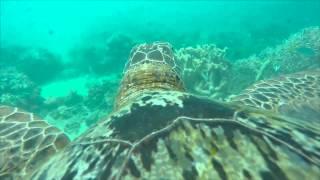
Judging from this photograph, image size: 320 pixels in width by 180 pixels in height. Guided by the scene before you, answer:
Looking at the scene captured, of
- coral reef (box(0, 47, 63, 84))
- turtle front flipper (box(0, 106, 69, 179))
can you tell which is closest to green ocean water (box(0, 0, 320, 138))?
coral reef (box(0, 47, 63, 84))

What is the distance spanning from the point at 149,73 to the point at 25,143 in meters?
1.41

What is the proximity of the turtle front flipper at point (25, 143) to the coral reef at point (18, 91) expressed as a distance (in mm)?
6943

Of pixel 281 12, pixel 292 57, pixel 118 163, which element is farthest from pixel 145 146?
pixel 281 12

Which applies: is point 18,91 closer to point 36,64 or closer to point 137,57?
A: point 36,64

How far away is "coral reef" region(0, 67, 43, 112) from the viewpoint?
32.9 feet

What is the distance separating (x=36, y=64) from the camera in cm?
1516

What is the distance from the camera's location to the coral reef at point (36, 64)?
14.8 meters

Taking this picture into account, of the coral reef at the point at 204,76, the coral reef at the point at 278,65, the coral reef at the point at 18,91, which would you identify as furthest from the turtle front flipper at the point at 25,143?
the coral reef at the point at 18,91

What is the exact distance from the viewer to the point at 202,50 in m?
7.93

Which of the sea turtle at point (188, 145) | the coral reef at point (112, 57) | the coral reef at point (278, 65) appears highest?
the coral reef at point (112, 57)

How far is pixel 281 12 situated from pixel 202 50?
20.6m

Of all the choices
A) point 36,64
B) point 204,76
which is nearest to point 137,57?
point 204,76

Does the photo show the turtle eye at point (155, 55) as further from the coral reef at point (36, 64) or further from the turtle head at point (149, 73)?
the coral reef at point (36, 64)

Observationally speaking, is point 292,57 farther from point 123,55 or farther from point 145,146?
point 145,146
